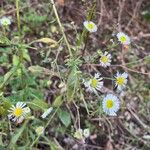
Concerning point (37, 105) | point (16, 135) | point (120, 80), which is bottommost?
point (16, 135)

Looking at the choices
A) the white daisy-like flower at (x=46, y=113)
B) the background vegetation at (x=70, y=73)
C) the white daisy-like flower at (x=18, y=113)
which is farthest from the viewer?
the background vegetation at (x=70, y=73)

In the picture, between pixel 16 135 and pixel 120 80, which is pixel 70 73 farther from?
pixel 16 135

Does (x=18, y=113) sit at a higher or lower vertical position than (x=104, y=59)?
lower

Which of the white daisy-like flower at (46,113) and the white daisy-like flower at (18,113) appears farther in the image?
the white daisy-like flower at (46,113)

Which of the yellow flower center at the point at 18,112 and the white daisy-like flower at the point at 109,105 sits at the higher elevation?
the white daisy-like flower at the point at 109,105

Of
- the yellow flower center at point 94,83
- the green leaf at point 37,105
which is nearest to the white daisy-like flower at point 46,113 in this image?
the green leaf at point 37,105

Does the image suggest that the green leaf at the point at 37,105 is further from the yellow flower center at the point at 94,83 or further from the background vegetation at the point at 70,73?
the yellow flower center at the point at 94,83

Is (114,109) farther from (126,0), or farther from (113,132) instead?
(126,0)

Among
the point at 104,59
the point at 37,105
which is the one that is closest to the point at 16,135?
the point at 37,105

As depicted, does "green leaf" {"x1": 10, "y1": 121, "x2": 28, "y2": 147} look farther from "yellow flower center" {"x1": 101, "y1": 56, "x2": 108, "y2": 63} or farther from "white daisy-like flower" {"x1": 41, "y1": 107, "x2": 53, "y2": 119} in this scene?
"yellow flower center" {"x1": 101, "y1": 56, "x2": 108, "y2": 63}

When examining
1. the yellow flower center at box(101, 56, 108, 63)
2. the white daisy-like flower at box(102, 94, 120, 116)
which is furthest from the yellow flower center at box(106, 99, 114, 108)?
the yellow flower center at box(101, 56, 108, 63)

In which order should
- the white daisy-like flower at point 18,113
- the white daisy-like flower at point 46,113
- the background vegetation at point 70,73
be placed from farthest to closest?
the background vegetation at point 70,73, the white daisy-like flower at point 46,113, the white daisy-like flower at point 18,113
